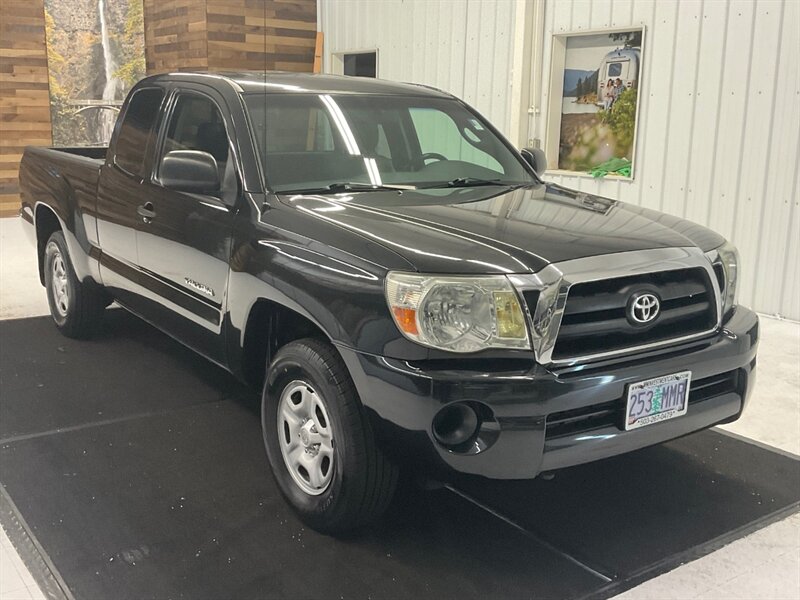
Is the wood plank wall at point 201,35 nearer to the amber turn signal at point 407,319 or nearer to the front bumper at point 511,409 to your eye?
the amber turn signal at point 407,319

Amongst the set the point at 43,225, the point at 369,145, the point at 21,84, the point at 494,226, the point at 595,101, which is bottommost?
the point at 43,225

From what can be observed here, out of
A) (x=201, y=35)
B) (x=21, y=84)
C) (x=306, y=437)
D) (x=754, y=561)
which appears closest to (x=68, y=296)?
(x=201, y=35)

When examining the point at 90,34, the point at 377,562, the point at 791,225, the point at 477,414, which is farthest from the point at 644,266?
the point at 90,34

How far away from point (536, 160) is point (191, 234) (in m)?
1.72

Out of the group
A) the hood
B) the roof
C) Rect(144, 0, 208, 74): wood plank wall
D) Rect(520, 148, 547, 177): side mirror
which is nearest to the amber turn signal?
the hood

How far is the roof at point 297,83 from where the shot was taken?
342 centimetres

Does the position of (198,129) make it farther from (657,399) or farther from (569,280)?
(657,399)

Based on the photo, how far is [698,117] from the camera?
601 centimetres

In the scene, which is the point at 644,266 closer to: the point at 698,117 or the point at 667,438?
the point at 667,438

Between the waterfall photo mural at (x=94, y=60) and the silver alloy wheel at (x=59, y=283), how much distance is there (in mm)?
770

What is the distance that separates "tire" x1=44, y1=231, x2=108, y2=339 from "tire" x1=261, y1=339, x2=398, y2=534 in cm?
203

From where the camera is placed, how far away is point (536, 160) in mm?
4039

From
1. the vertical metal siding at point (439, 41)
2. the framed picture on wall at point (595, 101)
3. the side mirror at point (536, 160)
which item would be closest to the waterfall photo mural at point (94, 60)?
the side mirror at point (536, 160)

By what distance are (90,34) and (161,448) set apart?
3.78 m
